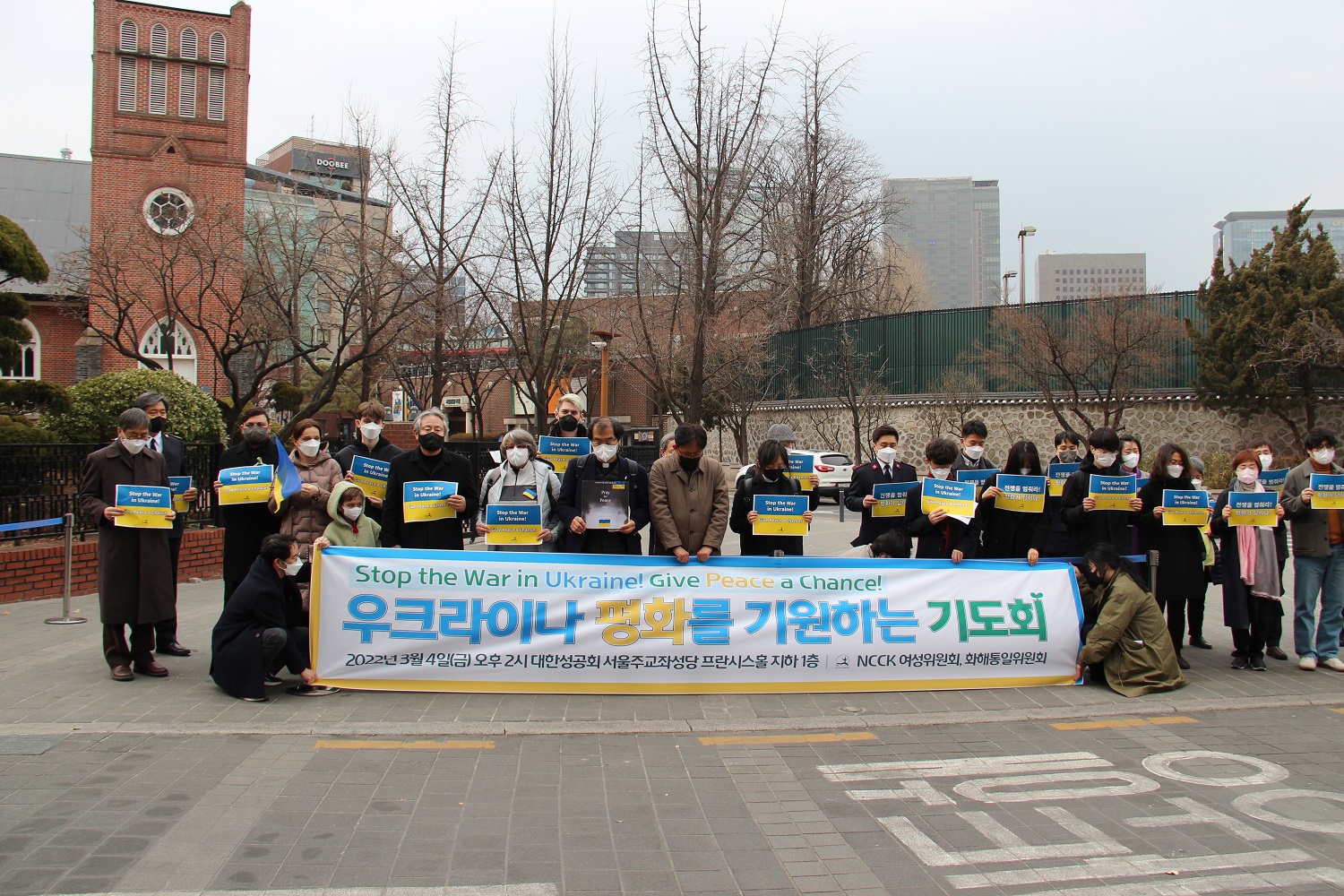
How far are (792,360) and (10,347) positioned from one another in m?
26.2

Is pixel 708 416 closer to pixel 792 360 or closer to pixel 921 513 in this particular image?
pixel 792 360

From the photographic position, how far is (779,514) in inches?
313

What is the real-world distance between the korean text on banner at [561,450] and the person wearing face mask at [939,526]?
3.08 meters

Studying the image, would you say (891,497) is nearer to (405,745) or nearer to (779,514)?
(779,514)

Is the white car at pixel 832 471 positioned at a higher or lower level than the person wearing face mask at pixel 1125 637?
higher

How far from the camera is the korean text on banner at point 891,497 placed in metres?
8.32

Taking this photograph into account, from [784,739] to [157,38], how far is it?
3603 centimetres

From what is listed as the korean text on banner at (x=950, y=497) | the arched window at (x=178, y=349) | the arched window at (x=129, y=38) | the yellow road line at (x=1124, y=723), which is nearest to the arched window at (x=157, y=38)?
the arched window at (x=129, y=38)

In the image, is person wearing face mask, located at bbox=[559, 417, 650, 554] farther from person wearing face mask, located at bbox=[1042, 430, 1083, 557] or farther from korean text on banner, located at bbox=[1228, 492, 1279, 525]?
korean text on banner, located at bbox=[1228, 492, 1279, 525]

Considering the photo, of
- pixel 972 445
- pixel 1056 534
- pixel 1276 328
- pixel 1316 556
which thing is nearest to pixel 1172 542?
pixel 1056 534

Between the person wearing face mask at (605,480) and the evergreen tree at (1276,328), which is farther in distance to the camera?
the evergreen tree at (1276,328)

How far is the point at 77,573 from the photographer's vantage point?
11.1 metres

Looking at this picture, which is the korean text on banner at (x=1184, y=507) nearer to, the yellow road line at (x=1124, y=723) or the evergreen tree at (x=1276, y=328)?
the yellow road line at (x=1124, y=723)

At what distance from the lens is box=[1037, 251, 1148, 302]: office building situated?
89.7ft
